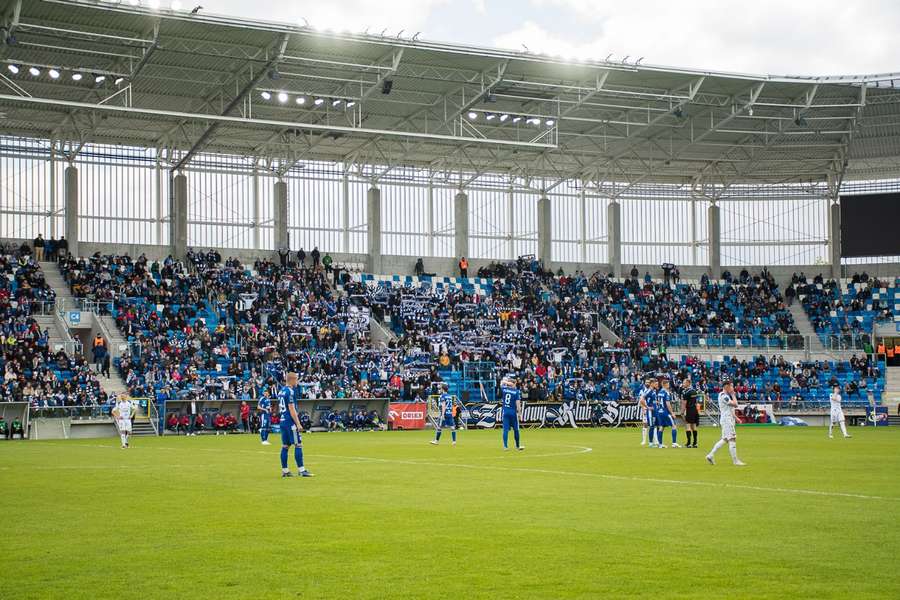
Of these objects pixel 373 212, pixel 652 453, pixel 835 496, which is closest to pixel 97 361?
pixel 373 212

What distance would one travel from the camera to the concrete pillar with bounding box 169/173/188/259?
6531 centimetres

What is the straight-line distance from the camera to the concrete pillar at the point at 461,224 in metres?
74.1

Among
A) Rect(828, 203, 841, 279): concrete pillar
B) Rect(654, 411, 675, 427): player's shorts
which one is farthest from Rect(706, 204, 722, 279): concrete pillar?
Rect(654, 411, 675, 427): player's shorts

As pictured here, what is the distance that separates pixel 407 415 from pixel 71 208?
24.1 metres

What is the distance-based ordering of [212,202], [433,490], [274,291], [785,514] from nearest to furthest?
[785,514] → [433,490] → [274,291] → [212,202]

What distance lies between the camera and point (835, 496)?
667 inches

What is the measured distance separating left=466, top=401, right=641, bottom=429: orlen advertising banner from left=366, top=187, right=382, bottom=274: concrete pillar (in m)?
18.8

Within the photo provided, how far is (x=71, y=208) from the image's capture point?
62.6 m

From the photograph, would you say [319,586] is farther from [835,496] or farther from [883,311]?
[883,311]

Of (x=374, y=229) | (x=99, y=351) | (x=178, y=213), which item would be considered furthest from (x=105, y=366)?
(x=374, y=229)

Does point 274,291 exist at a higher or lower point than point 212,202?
lower

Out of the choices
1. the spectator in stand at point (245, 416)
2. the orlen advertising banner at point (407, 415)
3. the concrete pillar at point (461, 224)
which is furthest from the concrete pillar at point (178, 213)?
the orlen advertising banner at point (407, 415)

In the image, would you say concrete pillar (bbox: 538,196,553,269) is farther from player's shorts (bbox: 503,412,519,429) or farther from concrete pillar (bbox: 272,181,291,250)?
player's shorts (bbox: 503,412,519,429)

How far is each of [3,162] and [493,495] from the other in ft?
171
